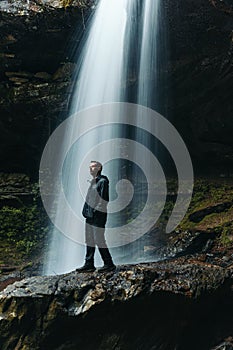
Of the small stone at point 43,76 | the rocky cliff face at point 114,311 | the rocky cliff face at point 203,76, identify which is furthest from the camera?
the small stone at point 43,76

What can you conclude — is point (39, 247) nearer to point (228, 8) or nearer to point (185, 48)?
point (185, 48)

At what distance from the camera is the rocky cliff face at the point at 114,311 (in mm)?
4492

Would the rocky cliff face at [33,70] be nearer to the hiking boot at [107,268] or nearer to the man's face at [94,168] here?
the man's face at [94,168]

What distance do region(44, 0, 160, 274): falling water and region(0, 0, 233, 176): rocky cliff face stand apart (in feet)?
1.18

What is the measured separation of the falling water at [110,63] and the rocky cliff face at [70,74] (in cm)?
36

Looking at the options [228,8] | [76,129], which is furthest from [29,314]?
[228,8]

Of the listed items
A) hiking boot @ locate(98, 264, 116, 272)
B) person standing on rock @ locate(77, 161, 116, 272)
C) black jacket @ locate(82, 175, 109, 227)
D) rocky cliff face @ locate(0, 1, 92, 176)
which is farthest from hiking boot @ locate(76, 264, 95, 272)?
rocky cliff face @ locate(0, 1, 92, 176)

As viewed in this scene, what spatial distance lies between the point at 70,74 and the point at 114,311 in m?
7.00

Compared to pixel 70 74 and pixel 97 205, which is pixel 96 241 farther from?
pixel 70 74

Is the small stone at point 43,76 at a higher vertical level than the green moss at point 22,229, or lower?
higher

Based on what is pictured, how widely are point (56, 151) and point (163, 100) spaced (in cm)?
334

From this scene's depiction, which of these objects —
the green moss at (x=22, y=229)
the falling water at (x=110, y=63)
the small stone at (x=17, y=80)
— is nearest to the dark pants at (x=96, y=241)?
the falling water at (x=110, y=63)

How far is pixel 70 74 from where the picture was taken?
988cm

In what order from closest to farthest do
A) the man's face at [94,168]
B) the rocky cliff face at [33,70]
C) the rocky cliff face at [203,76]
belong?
1. the man's face at [94,168]
2. the rocky cliff face at [203,76]
3. the rocky cliff face at [33,70]
